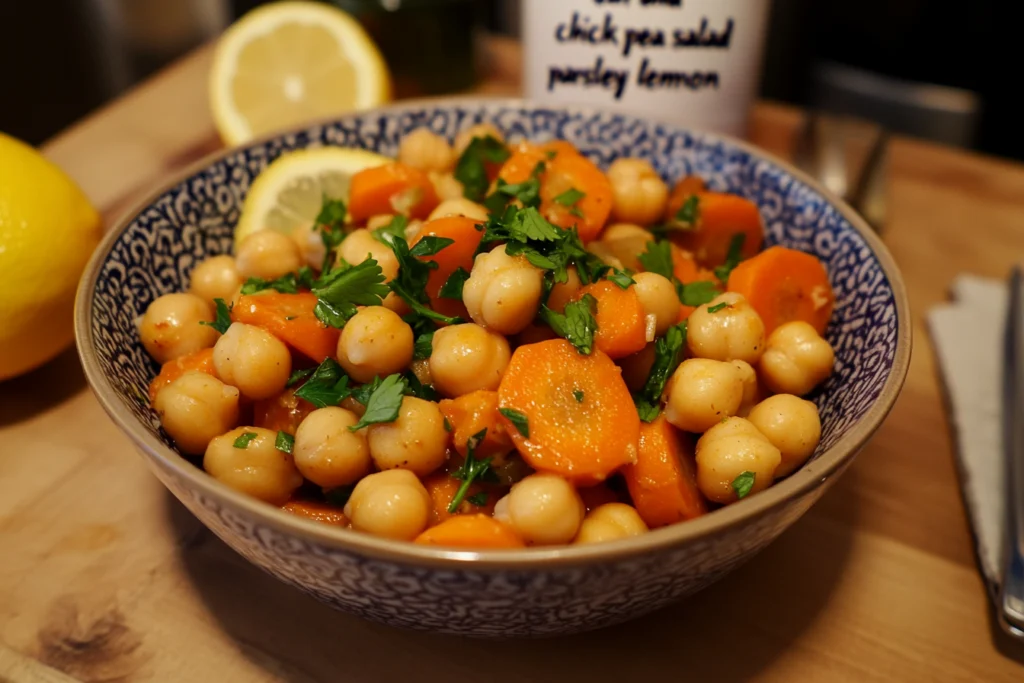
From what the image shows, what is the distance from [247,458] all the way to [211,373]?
225 millimetres

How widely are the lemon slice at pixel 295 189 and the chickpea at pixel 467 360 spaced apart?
539mm

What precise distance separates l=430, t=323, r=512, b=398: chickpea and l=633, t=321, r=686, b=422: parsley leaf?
0.23 meters

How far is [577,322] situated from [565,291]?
0.08 m

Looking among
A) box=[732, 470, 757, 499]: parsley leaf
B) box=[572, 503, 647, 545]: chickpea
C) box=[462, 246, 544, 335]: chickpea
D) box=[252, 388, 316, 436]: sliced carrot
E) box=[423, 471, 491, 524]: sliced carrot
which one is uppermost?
box=[462, 246, 544, 335]: chickpea

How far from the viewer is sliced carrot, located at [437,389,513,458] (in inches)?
48.5

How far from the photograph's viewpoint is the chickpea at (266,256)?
1517mm

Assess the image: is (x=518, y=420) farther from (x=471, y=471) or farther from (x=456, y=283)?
(x=456, y=283)

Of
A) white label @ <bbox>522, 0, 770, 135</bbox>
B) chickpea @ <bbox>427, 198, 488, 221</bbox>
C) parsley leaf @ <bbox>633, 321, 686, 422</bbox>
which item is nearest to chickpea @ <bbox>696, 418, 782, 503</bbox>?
parsley leaf @ <bbox>633, 321, 686, 422</bbox>

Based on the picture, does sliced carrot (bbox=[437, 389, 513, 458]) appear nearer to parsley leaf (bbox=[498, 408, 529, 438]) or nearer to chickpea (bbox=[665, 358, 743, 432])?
parsley leaf (bbox=[498, 408, 529, 438])

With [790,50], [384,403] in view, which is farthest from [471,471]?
[790,50]

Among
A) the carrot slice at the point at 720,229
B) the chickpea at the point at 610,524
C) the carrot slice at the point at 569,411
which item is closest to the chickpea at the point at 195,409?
the carrot slice at the point at 569,411

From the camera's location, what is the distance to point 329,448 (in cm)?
122

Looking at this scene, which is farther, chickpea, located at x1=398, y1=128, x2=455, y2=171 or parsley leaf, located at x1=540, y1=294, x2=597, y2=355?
chickpea, located at x1=398, y1=128, x2=455, y2=171

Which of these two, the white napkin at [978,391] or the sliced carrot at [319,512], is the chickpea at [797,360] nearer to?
the white napkin at [978,391]
